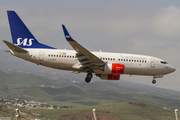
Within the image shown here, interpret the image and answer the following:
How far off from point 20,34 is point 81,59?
12264 mm

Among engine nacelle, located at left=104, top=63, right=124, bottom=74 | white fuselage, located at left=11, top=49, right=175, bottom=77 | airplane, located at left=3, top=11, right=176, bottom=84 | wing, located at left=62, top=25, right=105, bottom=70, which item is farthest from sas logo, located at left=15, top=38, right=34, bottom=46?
engine nacelle, located at left=104, top=63, right=124, bottom=74

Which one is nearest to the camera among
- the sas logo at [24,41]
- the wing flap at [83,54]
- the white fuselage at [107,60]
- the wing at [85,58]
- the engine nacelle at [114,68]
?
the wing flap at [83,54]

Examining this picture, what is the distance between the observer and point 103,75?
40.7m

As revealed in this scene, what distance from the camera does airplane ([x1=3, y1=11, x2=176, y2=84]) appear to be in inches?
1458

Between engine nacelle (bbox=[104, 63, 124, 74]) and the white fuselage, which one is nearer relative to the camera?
engine nacelle (bbox=[104, 63, 124, 74])

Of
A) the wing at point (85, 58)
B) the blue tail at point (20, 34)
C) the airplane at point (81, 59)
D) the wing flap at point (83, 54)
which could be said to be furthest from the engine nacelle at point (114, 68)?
the blue tail at point (20, 34)

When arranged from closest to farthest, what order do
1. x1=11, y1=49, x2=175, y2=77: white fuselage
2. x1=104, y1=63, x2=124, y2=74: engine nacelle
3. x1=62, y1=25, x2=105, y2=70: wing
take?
x1=62, y1=25, x2=105, y2=70: wing, x1=104, y1=63, x2=124, y2=74: engine nacelle, x1=11, y1=49, x2=175, y2=77: white fuselage

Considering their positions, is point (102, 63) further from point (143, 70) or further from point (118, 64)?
point (143, 70)

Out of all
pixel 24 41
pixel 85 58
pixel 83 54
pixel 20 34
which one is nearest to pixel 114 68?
pixel 85 58

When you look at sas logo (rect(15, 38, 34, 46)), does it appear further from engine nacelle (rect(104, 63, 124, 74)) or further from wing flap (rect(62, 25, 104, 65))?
engine nacelle (rect(104, 63, 124, 74))

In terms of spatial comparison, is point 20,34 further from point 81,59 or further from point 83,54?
point 83,54

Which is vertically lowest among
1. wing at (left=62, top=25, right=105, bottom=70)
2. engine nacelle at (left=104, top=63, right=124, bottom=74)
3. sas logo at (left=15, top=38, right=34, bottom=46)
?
engine nacelle at (left=104, top=63, right=124, bottom=74)

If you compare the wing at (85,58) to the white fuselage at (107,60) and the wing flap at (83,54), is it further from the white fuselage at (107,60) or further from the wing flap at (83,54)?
the white fuselage at (107,60)

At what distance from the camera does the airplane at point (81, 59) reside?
3703 centimetres
